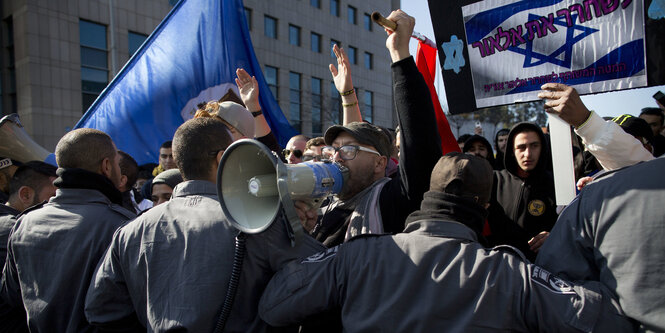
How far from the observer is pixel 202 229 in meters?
1.61

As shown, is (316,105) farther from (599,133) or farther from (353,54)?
(599,133)

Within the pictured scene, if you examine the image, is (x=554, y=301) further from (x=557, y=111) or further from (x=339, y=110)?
(x=339, y=110)

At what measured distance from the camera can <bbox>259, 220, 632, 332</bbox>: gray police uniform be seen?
1.34 metres

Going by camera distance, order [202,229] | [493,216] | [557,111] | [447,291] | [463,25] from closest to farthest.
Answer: [447,291], [202,229], [557,111], [463,25], [493,216]

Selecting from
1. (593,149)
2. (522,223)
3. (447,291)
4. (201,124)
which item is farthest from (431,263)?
(522,223)

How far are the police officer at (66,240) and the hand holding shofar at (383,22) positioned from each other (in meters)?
1.55

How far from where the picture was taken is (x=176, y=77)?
191 inches

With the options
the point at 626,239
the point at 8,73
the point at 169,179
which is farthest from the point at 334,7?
the point at 626,239

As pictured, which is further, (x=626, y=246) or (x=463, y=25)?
(x=463, y=25)

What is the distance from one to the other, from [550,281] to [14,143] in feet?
13.6

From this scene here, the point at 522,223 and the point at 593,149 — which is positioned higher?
the point at 593,149

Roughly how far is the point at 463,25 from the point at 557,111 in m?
1.30

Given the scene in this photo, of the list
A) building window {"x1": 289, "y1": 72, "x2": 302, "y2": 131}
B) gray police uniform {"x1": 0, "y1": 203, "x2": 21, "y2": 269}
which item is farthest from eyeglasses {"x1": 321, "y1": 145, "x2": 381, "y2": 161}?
building window {"x1": 289, "y1": 72, "x2": 302, "y2": 131}

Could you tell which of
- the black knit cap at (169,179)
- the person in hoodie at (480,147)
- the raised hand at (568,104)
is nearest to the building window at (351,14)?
the person in hoodie at (480,147)
